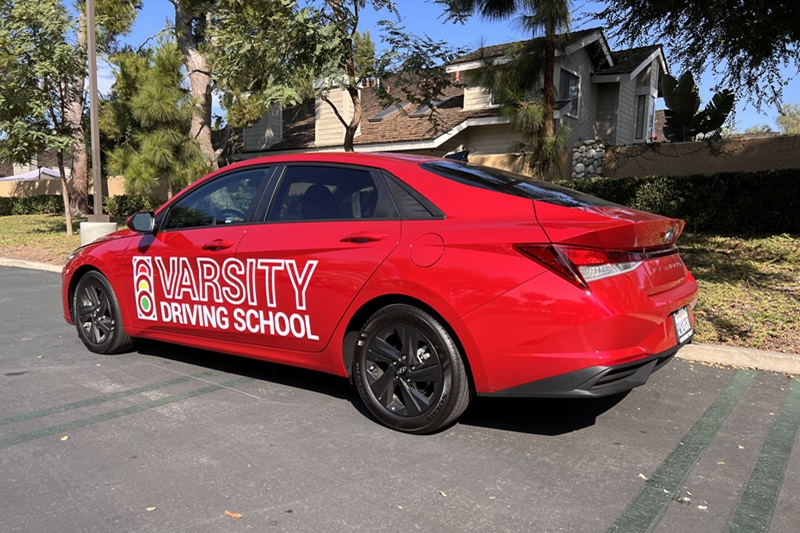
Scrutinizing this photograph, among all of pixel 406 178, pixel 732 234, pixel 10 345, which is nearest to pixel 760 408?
pixel 406 178

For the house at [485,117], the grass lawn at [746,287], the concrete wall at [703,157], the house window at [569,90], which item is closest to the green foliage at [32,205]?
the house at [485,117]

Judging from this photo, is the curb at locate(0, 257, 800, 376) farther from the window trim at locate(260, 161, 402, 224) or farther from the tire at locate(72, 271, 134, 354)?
the tire at locate(72, 271, 134, 354)

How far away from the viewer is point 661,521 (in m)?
2.81

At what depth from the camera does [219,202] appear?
477 cm

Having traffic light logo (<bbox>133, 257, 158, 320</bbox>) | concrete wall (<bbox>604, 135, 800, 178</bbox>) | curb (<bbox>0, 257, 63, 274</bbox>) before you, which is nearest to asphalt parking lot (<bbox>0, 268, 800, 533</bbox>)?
traffic light logo (<bbox>133, 257, 158, 320</bbox>)

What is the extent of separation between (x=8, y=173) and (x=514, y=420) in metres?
62.5

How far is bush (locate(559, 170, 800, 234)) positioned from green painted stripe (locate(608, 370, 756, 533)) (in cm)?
771

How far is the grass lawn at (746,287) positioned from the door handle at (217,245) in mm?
4176

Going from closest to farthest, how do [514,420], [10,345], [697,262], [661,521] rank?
[661,521] < [514,420] < [10,345] < [697,262]

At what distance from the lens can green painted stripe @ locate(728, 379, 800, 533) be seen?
112 inches

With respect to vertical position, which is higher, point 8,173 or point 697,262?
point 8,173

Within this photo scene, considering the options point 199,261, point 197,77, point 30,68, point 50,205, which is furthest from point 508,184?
point 50,205

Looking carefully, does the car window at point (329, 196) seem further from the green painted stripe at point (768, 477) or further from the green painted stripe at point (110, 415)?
the green painted stripe at point (768, 477)

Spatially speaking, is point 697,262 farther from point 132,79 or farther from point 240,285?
point 132,79
